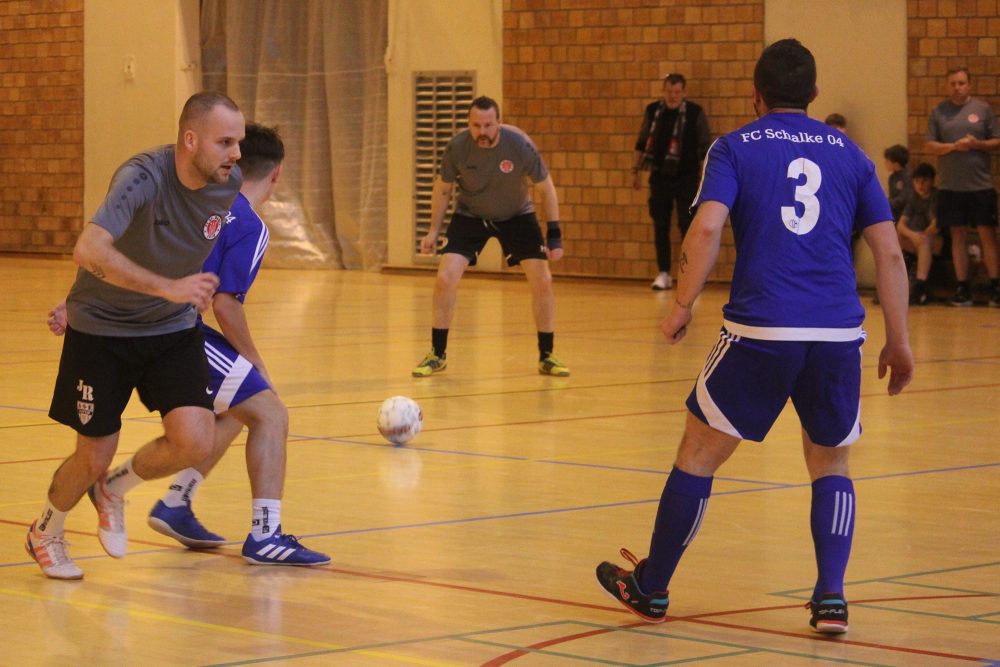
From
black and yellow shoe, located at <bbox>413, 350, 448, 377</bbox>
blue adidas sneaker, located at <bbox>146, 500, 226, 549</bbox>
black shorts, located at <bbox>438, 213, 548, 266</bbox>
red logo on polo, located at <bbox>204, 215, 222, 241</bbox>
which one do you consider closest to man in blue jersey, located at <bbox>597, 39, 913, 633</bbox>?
red logo on polo, located at <bbox>204, 215, 222, 241</bbox>

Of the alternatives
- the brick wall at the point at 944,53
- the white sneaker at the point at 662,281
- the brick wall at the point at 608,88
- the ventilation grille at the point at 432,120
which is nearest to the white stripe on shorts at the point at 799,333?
the brick wall at the point at 944,53

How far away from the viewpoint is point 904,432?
28.9ft

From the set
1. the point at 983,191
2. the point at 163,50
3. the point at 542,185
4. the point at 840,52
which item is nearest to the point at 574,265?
the point at 840,52

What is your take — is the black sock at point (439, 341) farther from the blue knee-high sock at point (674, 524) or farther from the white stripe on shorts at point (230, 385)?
the blue knee-high sock at point (674, 524)

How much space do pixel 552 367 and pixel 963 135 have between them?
7182 mm

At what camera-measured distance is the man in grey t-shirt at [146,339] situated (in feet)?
16.8

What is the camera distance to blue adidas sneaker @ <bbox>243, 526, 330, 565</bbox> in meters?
5.56

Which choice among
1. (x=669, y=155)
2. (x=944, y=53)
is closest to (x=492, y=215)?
(x=669, y=155)

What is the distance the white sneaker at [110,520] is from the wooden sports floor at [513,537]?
10 centimetres

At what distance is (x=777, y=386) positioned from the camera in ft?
15.4

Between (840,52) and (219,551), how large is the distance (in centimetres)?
1372

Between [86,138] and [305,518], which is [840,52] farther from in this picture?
[305,518]

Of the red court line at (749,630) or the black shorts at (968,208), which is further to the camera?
the black shorts at (968,208)

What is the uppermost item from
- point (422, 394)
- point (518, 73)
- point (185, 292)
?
point (518, 73)
